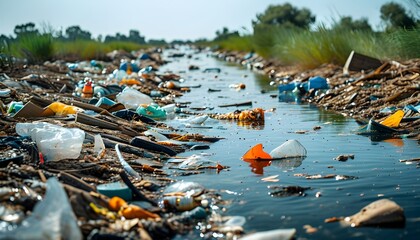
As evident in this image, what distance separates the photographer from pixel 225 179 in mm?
4586

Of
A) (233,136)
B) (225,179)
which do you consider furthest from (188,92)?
(225,179)

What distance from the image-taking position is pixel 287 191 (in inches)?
163

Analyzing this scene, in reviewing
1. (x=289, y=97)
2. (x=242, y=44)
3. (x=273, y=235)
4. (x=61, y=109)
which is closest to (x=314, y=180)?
Result: (x=273, y=235)

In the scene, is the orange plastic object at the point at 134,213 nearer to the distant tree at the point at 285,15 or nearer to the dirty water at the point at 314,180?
the dirty water at the point at 314,180

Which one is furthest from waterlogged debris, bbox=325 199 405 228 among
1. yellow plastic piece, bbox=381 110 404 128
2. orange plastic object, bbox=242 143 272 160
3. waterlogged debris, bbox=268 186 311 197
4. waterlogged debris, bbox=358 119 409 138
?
yellow plastic piece, bbox=381 110 404 128

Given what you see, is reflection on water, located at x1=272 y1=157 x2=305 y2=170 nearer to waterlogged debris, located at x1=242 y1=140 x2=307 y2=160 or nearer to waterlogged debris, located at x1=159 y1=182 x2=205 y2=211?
waterlogged debris, located at x1=242 y1=140 x2=307 y2=160

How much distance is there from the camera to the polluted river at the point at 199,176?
3234 millimetres

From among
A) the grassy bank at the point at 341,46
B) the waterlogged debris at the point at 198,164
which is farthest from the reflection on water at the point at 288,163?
the grassy bank at the point at 341,46

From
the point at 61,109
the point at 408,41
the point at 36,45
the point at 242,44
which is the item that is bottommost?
the point at 61,109

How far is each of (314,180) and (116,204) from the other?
168 centimetres

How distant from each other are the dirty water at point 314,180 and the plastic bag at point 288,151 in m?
0.10

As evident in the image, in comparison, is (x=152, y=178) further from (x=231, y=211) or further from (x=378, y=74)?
(x=378, y=74)

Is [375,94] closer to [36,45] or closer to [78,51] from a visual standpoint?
[36,45]

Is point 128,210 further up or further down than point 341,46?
further down
